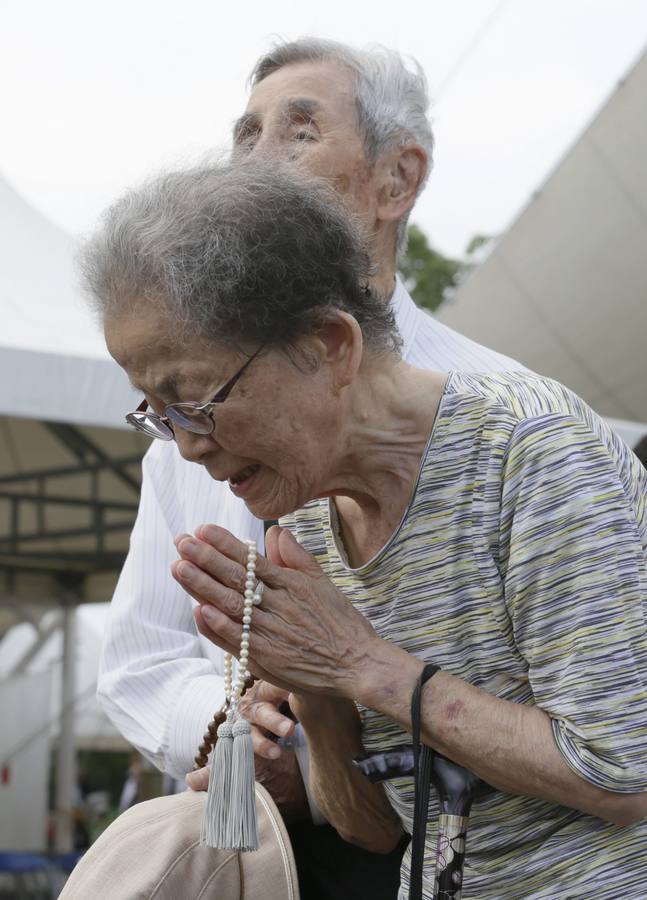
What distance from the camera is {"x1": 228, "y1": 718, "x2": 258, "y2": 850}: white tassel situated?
1.41 metres

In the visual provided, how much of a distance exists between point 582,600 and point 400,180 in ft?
4.18

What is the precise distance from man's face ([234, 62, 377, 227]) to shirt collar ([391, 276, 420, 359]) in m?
0.15

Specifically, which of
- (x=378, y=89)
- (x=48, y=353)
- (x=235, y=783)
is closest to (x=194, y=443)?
(x=235, y=783)

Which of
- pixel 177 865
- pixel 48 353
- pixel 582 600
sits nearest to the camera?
pixel 582 600

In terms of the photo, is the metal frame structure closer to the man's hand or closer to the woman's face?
the man's hand

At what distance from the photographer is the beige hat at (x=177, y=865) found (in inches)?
60.4

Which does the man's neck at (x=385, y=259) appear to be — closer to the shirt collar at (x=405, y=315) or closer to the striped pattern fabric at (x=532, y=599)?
the shirt collar at (x=405, y=315)

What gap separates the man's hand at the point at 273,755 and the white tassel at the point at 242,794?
0.27 metres

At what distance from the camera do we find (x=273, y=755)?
1741mm

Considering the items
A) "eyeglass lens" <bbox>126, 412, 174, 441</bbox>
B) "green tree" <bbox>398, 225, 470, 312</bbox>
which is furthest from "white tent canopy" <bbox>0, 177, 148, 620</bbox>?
"green tree" <bbox>398, 225, 470, 312</bbox>

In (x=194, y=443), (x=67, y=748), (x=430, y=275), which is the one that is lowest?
(x=67, y=748)

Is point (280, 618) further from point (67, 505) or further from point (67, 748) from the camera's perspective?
point (67, 748)

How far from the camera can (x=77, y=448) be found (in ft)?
29.6

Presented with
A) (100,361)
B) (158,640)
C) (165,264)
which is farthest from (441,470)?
(100,361)
